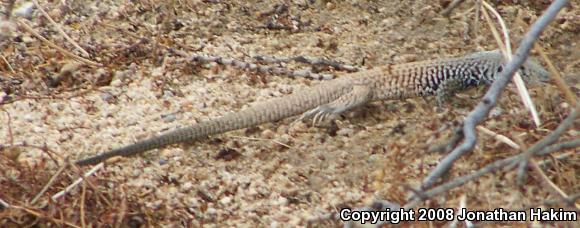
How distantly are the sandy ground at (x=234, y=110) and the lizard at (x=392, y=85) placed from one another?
2.7 inches

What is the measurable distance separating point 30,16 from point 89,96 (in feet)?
3.14

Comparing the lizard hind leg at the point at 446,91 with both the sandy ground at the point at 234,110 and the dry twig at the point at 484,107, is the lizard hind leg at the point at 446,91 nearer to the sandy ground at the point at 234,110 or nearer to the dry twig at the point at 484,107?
the sandy ground at the point at 234,110

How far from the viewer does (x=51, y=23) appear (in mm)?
5000

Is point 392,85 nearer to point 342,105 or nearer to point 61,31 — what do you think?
point 342,105

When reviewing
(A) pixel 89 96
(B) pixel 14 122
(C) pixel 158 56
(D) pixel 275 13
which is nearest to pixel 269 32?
(D) pixel 275 13

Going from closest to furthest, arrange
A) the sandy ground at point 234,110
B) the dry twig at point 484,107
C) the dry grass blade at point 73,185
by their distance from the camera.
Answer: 1. the dry twig at point 484,107
2. the dry grass blade at point 73,185
3. the sandy ground at point 234,110

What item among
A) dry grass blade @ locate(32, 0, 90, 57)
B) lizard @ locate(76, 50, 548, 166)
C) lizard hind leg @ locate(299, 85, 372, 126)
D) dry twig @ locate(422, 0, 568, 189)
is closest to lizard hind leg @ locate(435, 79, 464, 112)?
lizard @ locate(76, 50, 548, 166)

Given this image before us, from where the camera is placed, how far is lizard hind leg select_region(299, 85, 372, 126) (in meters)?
4.19

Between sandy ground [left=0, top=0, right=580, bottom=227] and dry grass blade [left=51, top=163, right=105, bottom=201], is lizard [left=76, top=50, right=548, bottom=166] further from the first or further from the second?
dry grass blade [left=51, top=163, right=105, bottom=201]

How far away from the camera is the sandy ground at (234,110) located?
11.5ft

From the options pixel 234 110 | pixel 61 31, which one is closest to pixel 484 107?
pixel 234 110

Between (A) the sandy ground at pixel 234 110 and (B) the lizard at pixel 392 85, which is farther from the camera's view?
(B) the lizard at pixel 392 85

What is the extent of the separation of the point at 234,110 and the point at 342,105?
0.48 meters

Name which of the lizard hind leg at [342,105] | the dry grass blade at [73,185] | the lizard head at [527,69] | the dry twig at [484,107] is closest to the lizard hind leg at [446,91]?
the lizard head at [527,69]
